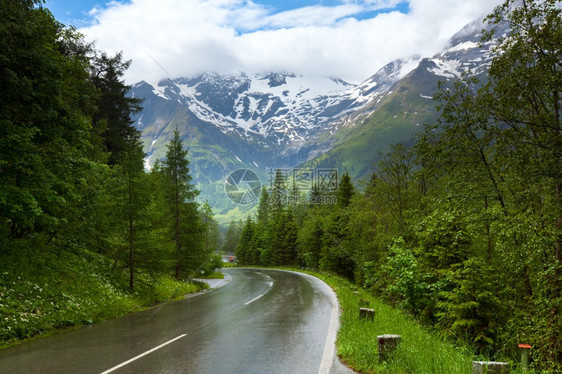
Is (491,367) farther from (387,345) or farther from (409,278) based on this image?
(409,278)

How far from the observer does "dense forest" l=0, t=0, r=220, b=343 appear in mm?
10500

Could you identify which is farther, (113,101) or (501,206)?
(113,101)

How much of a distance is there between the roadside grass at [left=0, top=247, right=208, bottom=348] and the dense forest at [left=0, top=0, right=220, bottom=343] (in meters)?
0.04

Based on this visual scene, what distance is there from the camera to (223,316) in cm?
1264

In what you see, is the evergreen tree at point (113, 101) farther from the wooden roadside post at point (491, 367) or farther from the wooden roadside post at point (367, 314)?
the wooden roadside post at point (491, 367)

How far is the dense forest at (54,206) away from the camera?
10.5 meters

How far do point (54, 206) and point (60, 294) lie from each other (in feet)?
10.9

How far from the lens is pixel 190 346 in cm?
818

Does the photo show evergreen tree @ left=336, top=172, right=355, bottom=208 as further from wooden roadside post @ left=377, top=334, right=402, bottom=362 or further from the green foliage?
wooden roadside post @ left=377, top=334, right=402, bottom=362

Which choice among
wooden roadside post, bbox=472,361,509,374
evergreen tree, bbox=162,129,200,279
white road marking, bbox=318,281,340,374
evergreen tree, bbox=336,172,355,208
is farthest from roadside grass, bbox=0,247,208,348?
Answer: evergreen tree, bbox=336,172,355,208

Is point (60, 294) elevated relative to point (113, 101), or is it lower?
lower

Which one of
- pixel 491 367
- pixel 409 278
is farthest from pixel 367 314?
pixel 491 367

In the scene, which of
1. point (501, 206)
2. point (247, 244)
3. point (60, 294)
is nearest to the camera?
point (60, 294)

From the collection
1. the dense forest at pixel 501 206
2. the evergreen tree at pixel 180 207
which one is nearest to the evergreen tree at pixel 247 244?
the evergreen tree at pixel 180 207
